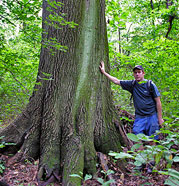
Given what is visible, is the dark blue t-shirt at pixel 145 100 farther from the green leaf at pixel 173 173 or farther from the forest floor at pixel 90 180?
the green leaf at pixel 173 173

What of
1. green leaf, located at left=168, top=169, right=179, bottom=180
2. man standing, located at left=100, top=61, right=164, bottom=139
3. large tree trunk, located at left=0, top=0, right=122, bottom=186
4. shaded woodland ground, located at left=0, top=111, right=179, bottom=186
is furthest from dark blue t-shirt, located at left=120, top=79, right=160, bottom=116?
green leaf, located at left=168, top=169, right=179, bottom=180

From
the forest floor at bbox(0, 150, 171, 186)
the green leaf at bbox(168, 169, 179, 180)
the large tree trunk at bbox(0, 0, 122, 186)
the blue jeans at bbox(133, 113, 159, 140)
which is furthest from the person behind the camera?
the blue jeans at bbox(133, 113, 159, 140)

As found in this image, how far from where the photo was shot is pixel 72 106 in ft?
10.7

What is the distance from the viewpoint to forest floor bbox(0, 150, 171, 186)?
111 inches

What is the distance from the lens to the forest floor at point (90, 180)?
281 centimetres

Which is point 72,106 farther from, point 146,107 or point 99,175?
point 146,107

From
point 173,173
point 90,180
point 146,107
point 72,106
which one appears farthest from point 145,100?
point 173,173

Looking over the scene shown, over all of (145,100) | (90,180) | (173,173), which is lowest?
(90,180)

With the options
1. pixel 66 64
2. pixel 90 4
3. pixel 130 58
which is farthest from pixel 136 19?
pixel 66 64

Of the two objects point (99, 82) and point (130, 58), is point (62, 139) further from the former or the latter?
point (130, 58)

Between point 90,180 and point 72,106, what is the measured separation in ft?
4.36

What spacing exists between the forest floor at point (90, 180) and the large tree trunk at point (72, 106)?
18 centimetres

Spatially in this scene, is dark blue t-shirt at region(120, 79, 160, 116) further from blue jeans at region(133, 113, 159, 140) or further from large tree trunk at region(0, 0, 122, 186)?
large tree trunk at region(0, 0, 122, 186)

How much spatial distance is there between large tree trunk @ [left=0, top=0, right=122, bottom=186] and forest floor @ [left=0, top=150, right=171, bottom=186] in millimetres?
175
